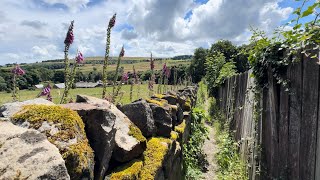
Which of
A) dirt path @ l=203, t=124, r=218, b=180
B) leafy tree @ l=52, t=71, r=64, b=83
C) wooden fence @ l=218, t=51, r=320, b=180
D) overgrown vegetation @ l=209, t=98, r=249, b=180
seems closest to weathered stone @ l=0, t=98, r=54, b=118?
wooden fence @ l=218, t=51, r=320, b=180

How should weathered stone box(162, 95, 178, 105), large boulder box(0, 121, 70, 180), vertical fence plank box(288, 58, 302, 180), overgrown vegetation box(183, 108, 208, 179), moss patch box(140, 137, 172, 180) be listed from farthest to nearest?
1. overgrown vegetation box(183, 108, 208, 179)
2. weathered stone box(162, 95, 178, 105)
3. vertical fence plank box(288, 58, 302, 180)
4. moss patch box(140, 137, 172, 180)
5. large boulder box(0, 121, 70, 180)

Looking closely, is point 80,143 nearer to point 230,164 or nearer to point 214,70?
point 230,164

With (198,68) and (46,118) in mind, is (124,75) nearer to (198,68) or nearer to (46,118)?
(46,118)

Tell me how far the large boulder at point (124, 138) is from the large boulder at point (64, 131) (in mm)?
631

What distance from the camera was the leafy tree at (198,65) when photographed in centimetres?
5347

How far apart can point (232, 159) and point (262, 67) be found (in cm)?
302

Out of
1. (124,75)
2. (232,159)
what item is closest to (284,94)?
(124,75)

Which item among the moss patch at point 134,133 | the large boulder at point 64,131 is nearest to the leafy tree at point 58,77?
the moss patch at point 134,133

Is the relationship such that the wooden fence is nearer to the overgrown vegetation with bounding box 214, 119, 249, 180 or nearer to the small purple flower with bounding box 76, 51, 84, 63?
the overgrown vegetation with bounding box 214, 119, 249, 180

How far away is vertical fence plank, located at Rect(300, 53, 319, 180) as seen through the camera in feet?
13.7

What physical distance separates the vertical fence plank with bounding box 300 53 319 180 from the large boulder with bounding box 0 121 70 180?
3436 mm

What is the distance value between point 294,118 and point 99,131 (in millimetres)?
3210

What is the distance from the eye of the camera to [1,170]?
170 centimetres

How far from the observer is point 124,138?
328 cm
